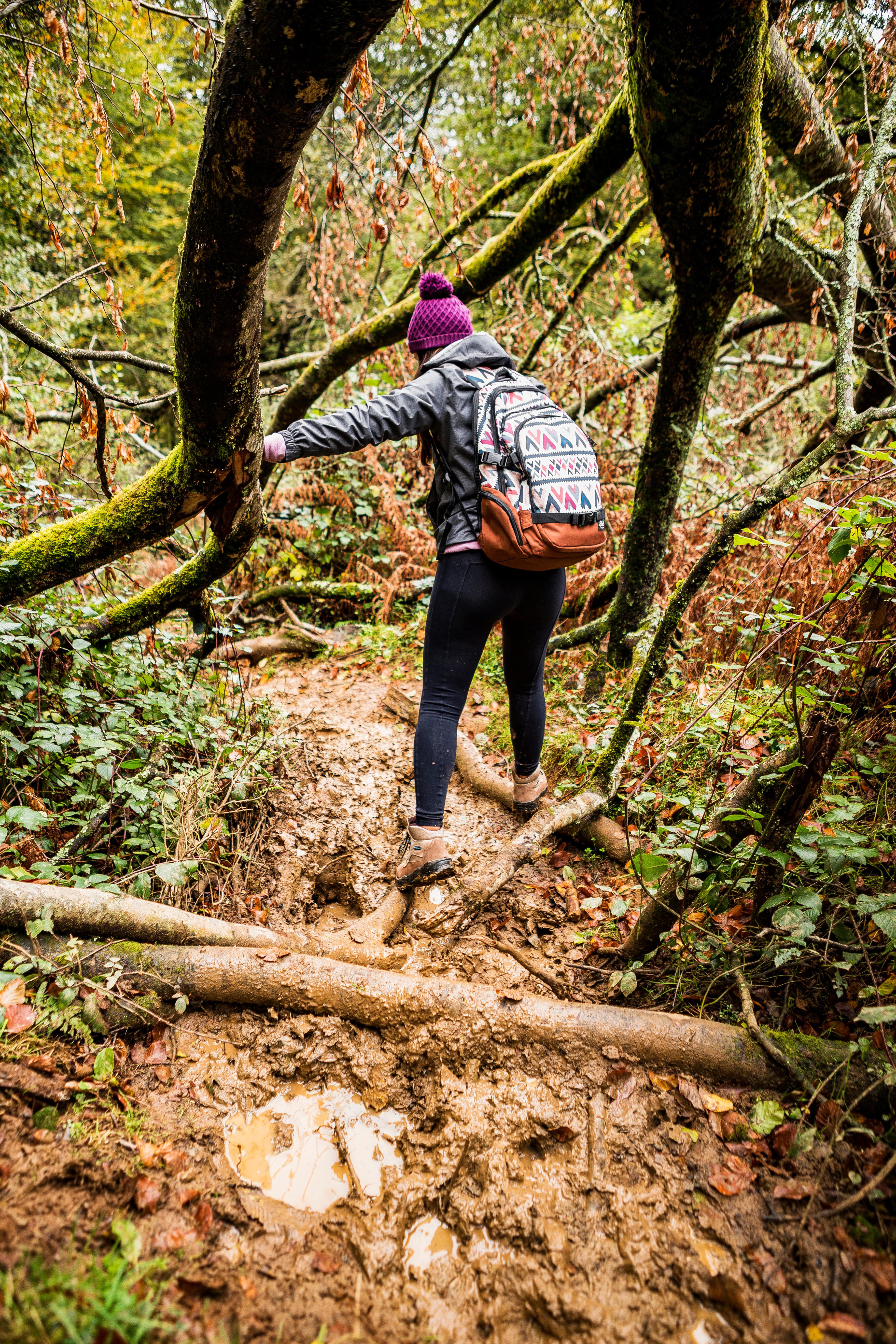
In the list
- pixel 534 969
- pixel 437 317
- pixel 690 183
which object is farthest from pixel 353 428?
pixel 534 969

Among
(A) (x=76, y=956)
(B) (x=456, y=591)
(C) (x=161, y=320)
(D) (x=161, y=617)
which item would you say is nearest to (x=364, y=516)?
(D) (x=161, y=617)

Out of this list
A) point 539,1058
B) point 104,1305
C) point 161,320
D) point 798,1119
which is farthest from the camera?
point 161,320

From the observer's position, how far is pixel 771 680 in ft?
10.3

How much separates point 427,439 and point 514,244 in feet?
6.50

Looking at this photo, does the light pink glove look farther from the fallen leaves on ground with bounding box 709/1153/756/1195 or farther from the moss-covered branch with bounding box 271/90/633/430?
the fallen leaves on ground with bounding box 709/1153/756/1195

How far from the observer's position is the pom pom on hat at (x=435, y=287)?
2.51 meters

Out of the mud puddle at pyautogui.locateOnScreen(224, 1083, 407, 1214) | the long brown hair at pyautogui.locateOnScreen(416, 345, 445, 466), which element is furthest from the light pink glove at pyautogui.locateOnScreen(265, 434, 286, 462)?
the mud puddle at pyautogui.locateOnScreen(224, 1083, 407, 1214)

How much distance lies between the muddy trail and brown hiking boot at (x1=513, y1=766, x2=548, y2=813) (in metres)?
0.92

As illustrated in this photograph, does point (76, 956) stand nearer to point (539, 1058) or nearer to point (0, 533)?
point (539, 1058)

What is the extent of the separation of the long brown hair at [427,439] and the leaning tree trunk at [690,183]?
1.04 metres

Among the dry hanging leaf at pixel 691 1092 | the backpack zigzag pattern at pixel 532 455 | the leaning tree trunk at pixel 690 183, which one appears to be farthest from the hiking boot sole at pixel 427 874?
the leaning tree trunk at pixel 690 183

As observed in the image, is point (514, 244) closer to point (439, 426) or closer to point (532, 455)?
point (439, 426)

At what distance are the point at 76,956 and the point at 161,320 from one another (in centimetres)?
1189

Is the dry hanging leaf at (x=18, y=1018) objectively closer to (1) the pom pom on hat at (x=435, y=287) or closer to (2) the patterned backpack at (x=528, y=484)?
(2) the patterned backpack at (x=528, y=484)
